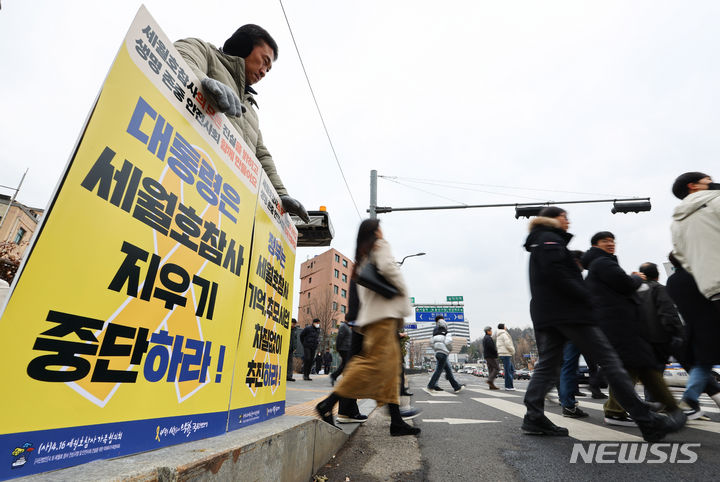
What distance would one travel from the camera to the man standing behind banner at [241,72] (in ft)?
5.75

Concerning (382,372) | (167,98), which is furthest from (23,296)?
(382,372)

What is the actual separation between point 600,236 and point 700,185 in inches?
35.5

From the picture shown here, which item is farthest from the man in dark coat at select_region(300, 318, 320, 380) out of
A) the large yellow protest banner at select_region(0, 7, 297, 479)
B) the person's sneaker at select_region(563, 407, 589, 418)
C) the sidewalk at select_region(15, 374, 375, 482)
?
the large yellow protest banner at select_region(0, 7, 297, 479)

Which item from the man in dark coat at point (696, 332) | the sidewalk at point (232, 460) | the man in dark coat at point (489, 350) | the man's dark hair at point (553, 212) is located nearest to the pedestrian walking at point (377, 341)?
the sidewalk at point (232, 460)

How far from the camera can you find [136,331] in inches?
46.3

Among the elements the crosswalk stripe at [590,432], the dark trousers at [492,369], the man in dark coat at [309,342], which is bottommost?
the crosswalk stripe at [590,432]

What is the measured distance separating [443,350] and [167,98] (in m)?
7.67

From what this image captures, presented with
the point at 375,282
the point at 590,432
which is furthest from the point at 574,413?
the point at 375,282

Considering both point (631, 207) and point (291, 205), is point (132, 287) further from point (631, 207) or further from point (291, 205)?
point (631, 207)

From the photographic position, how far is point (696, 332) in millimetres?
3090

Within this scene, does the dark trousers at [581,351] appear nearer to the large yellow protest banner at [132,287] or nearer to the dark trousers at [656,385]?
the dark trousers at [656,385]

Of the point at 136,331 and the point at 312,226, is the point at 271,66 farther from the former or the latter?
the point at 136,331

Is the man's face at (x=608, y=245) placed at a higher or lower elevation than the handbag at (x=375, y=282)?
higher

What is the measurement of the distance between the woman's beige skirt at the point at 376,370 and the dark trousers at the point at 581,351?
1257 millimetres
